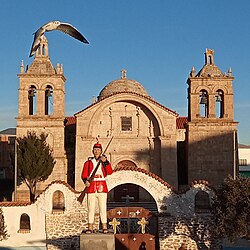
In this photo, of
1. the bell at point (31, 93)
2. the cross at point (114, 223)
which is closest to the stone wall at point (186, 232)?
the cross at point (114, 223)

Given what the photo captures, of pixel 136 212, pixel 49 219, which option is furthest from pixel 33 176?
pixel 136 212

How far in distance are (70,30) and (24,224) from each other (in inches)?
525

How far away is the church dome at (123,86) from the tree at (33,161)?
11095 millimetres

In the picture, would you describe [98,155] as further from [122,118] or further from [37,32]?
[122,118]

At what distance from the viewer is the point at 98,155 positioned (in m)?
12.9

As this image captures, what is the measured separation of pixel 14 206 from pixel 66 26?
12304 millimetres

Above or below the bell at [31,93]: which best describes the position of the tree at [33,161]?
below

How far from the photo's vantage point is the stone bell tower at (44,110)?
3481 centimetres

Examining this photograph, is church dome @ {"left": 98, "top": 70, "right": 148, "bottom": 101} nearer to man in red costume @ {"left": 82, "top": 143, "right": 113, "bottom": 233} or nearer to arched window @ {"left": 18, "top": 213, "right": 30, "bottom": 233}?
arched window @ {"left": 18, "top": 213, "right": 30, "bottom": 233}

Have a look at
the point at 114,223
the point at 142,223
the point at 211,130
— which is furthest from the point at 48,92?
the point at 142,223

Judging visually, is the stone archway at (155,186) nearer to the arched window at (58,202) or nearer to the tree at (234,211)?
the tree at (234,211)

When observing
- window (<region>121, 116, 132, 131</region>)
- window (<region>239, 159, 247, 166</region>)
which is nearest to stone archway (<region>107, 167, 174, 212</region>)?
window (<region>121, 116, 132, 131</region>)

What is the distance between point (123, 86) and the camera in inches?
1694

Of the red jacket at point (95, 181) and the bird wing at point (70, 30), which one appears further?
the bird wing at point (70, 30)
